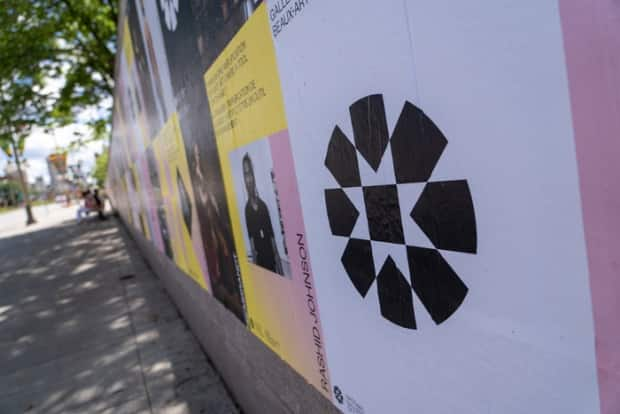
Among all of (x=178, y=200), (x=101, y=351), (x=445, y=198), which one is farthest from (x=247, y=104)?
(x=101, y=351)

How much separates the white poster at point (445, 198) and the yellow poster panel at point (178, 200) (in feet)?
6.34

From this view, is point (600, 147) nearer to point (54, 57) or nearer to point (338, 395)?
point (338, 395)

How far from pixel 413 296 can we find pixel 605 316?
447mm

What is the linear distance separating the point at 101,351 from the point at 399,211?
4.20 meters

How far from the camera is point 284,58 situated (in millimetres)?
1399

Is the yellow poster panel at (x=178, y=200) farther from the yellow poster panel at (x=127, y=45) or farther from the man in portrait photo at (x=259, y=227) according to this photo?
the man in portrait photo at (x=259, y=227)

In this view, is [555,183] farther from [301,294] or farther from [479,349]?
[301,294]

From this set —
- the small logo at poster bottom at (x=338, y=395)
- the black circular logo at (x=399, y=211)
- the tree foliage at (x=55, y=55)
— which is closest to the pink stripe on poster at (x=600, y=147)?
the black circular logo at (x=399, y=211)

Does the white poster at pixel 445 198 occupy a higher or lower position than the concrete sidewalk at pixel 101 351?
higher

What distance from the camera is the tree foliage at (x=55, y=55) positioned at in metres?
11.8

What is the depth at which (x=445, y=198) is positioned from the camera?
91 cm

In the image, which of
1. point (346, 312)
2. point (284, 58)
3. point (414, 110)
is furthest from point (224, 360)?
point (414, 110)

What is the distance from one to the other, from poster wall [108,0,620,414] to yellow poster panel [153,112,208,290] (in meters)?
1.23

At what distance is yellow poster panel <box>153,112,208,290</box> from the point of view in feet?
10.4
